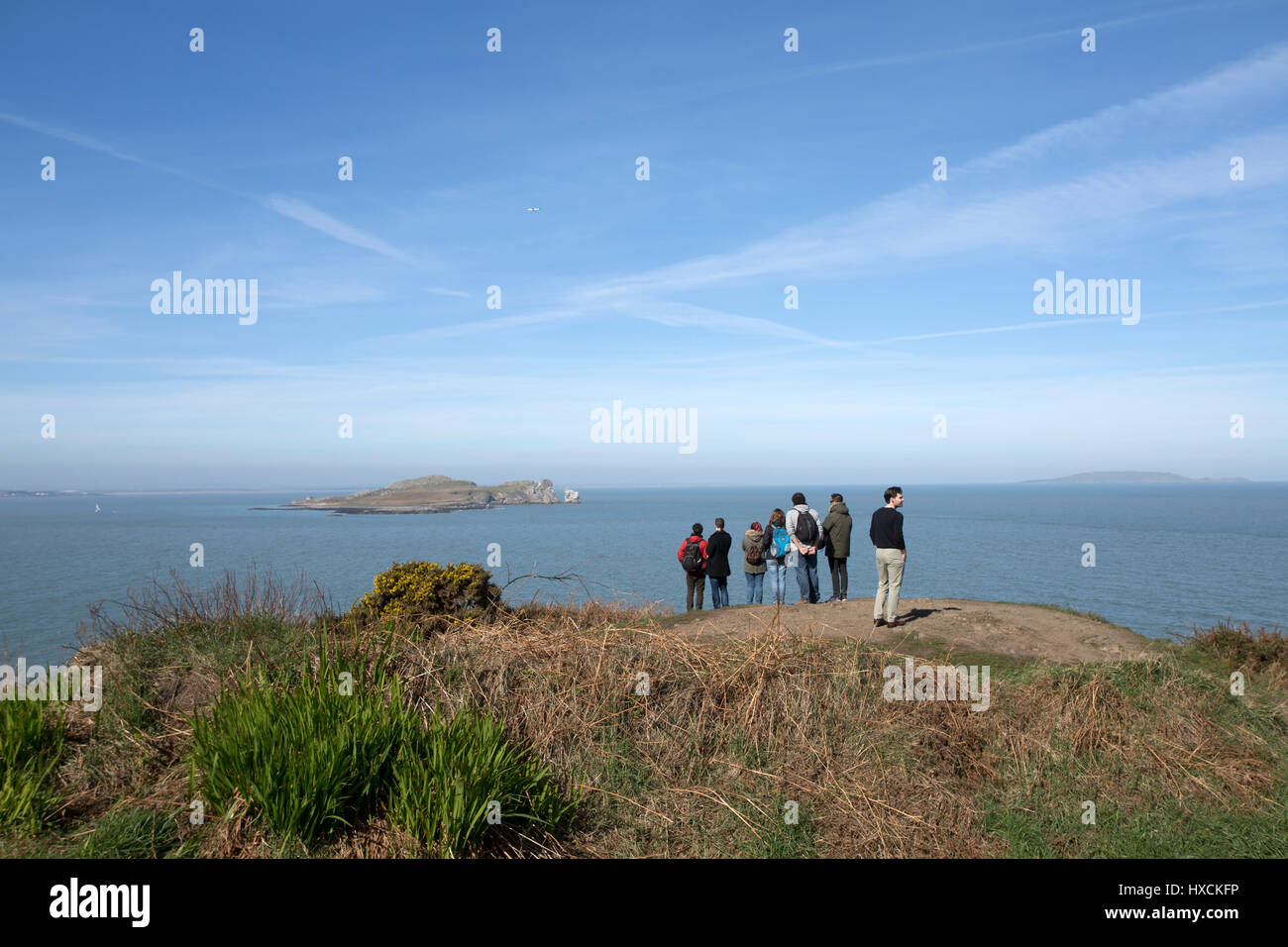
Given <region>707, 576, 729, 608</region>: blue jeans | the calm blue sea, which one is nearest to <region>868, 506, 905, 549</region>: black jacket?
the calm blue sea

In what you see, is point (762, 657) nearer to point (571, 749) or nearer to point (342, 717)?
point (571, 749)

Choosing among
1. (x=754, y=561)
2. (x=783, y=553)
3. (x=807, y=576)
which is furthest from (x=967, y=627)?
(x=754, y=561)

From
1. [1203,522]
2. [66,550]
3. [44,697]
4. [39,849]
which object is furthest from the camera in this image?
[1203,522]

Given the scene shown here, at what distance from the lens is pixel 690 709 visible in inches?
A: 323

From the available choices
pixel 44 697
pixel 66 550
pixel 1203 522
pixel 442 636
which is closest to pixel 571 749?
pixel 442 636

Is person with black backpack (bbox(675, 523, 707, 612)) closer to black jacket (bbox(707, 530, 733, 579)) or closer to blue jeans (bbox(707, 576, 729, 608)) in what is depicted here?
black jacket (bbox(707, 530, 733, 579))

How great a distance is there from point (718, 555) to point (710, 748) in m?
9.47

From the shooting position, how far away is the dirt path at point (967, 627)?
12.2 m

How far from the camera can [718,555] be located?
56.5 ft

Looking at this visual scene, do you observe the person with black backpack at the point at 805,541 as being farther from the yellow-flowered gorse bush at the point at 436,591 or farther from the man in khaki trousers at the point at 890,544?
the yellow-flowered gorse bush at the point at 436,591

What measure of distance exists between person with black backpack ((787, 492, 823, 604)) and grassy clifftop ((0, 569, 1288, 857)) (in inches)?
231

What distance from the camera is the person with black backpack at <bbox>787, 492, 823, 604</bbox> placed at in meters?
15.8

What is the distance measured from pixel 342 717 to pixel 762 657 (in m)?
4.69

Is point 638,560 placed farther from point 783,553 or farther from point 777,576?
point 783,553
